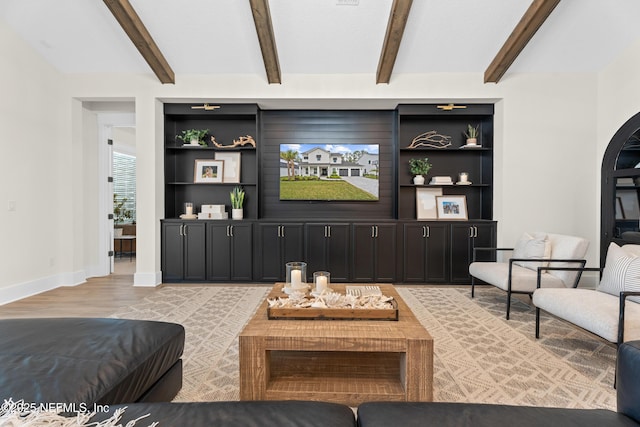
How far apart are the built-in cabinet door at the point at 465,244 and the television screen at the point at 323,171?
1429 millimetres

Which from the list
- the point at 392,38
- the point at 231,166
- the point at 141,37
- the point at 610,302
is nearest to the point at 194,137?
the point at 231,166

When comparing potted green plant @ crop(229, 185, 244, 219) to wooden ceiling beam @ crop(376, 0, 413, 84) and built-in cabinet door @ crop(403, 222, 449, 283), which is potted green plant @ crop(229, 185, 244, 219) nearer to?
built-in cabinet door @ crop(403, 222, 449, 283)

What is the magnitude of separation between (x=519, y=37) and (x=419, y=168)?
80.0 inches

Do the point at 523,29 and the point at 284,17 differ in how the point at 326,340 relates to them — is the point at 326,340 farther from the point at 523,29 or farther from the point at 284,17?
the point at 523,29

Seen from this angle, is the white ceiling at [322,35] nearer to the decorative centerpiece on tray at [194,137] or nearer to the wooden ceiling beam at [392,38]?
the wooden ceiling beam at [392,38]

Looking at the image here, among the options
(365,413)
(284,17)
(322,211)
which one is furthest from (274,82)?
(365,413)

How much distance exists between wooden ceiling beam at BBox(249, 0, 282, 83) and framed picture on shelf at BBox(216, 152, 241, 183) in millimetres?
1366

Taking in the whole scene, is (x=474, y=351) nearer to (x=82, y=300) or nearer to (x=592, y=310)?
(x=592, y=310)

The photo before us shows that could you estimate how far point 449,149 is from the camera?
5004 millimetres

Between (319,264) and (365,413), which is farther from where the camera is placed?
(319,264)

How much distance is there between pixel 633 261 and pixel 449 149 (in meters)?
2.85

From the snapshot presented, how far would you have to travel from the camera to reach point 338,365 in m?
2.05

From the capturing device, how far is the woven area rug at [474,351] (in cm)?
204

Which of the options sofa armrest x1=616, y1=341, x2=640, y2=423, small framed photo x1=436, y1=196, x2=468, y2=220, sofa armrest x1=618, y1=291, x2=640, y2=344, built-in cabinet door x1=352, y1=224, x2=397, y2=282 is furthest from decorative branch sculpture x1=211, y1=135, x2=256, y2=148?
sofa armrest x1=616, y1=341, x2=640, y2=423
